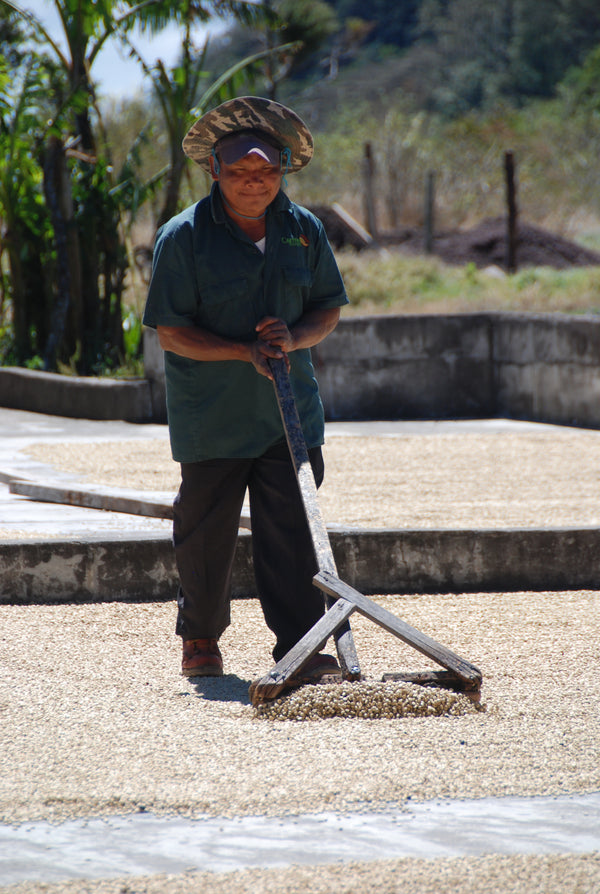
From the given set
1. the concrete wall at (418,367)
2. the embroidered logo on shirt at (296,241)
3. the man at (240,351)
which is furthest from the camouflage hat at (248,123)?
the concrete wall at (418,367)

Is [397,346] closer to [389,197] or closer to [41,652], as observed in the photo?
[41,652]

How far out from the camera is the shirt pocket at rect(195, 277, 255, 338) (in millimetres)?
3121

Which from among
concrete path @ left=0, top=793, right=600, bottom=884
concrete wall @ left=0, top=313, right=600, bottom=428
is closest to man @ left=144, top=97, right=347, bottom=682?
concrete path @ left=0, top=793, right=600, bottom=884

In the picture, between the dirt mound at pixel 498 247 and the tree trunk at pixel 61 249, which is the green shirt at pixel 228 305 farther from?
the dirt mound at pixel 498 247

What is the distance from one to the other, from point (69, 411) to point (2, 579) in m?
5.13

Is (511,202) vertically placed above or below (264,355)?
above

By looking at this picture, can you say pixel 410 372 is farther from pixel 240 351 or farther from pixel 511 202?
pixel 240 351

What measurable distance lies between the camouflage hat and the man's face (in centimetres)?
10

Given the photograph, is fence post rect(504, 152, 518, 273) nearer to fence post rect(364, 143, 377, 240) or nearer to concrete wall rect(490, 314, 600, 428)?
fence post rect(364, 143, 377, 240)

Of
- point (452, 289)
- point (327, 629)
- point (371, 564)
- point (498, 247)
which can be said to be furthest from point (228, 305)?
point (498, 247)

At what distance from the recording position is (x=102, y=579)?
164 inches

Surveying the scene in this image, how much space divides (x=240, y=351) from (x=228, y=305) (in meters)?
0.17

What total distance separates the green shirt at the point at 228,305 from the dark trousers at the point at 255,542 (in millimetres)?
78

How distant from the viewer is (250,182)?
308cm
